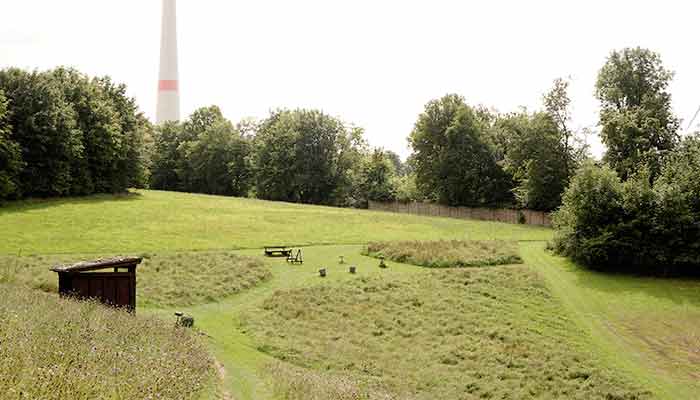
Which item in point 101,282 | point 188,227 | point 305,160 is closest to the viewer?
point 101,282

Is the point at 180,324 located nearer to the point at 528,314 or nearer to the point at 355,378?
the point at 355,378

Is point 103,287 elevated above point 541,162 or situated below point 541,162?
below

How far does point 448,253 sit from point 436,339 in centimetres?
1815

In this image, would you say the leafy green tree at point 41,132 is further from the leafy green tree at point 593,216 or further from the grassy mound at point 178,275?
A: the leafy green tree at point 593,216

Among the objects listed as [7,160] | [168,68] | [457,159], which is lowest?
[7,160]

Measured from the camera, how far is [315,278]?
36.5 metres

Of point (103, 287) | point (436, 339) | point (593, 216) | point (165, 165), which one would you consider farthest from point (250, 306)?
point (165, 165)

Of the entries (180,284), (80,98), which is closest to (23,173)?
(80,98)

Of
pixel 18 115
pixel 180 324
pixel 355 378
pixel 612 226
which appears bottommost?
pixel 355 378

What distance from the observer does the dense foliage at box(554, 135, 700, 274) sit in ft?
144

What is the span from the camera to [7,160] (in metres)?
55.4

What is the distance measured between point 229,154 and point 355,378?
88409 millimetres

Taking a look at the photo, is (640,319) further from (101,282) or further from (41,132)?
(41,132)

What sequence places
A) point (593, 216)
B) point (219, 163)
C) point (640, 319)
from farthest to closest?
point (219, 163) → point (593, 216) → point (640, 319)
